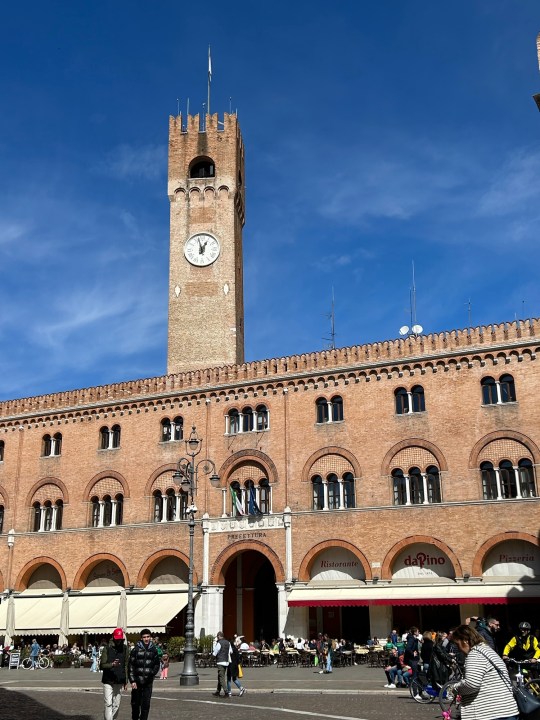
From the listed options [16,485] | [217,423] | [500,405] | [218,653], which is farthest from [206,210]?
[218,653]

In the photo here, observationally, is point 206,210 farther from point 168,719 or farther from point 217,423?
point 168,719

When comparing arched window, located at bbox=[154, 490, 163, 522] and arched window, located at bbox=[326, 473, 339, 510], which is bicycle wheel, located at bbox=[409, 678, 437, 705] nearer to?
arched window, located at bbox=[326, 473, 339, 510]

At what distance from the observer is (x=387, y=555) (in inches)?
1129

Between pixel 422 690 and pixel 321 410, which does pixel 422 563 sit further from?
pixel 422 690

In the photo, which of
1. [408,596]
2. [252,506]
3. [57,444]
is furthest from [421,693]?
[57,444]

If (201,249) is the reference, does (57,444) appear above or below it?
below

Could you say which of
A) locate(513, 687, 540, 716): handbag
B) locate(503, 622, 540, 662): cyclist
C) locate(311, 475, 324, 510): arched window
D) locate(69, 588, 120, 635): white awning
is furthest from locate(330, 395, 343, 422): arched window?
locate(513, 687, 540, 716): handbag

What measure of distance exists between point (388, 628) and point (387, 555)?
269 centimetres

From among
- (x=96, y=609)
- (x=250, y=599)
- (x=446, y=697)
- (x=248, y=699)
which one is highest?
(x=250, y=599)

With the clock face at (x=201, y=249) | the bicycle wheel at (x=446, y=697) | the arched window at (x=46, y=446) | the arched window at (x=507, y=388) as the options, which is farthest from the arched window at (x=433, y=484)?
the arched window at (x=46, y=446)

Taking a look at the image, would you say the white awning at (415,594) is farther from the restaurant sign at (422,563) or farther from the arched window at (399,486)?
the arched window at (399,486)

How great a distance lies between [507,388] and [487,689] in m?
23.0

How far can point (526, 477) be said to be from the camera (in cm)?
2761

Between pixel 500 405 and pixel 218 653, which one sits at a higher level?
pixel 500 405
